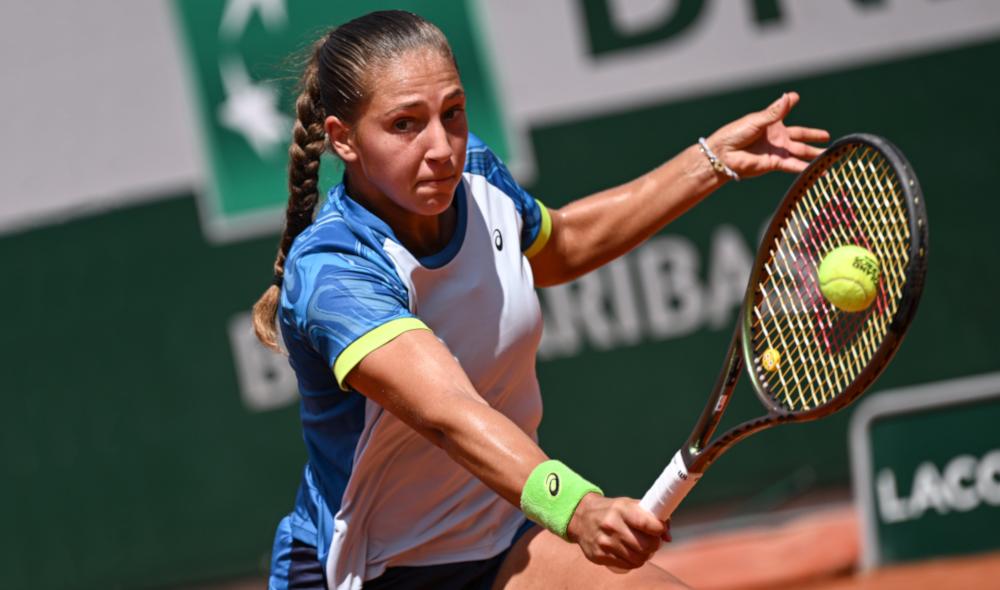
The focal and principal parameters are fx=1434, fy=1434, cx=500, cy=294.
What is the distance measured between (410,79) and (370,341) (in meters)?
0.43

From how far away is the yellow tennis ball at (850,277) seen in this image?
221cm

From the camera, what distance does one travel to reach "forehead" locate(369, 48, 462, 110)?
2.25 meters

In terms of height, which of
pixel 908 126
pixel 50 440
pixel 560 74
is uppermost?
pixel 560 74

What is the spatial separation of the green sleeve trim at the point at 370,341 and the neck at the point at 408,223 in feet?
0.79

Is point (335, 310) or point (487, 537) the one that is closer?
point (335, 310)

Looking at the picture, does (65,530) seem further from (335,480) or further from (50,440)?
(335,480)

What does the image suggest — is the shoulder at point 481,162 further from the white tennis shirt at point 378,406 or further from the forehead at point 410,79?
the forehead at point 410,79

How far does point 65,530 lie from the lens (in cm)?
536

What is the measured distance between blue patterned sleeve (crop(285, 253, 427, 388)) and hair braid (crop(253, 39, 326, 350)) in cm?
25

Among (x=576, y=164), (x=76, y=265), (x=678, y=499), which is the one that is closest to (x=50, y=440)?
(x=76, y=265)

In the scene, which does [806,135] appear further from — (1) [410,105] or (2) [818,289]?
Result: (1) [410,105]

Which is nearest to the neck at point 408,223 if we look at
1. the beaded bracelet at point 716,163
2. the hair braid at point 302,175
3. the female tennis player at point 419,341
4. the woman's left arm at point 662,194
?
the female tennis player at point 419,341

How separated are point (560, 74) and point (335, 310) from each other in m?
3.20

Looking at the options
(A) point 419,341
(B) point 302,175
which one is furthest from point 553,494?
(B) point 302,175
